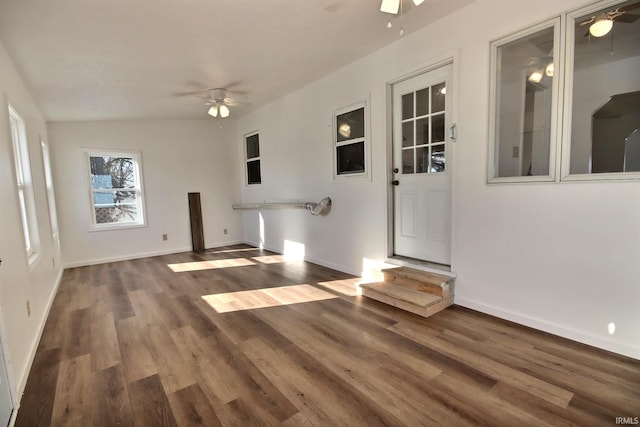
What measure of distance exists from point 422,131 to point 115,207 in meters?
5.38

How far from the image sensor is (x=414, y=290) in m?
3.06

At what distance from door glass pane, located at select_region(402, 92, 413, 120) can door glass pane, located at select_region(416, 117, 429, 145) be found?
0.15 metres

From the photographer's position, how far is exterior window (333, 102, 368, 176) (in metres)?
3.79

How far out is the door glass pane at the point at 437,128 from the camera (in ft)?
10.0

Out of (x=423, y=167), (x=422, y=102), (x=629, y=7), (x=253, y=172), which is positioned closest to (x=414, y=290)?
(x=423, y=167)

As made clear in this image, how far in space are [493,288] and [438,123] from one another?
164 centimetres

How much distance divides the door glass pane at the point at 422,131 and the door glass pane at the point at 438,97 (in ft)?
0.44

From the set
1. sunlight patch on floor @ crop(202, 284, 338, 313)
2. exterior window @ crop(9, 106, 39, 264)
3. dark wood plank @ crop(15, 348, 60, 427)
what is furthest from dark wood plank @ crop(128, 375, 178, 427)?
exterior window @ crop(9, 106, 39, 264)

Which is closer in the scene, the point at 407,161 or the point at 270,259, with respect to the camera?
the point at 407,161

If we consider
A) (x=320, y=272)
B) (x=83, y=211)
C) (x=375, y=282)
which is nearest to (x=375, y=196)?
(x=375, y=282)

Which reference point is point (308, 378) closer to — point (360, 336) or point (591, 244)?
point (360, 336)

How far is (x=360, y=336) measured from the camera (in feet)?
7.97

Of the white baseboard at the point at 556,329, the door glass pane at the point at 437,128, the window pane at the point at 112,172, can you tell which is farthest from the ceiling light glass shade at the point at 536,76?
the window pane at the point at 112,172

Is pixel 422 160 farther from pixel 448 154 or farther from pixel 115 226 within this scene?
pixel 115 226
